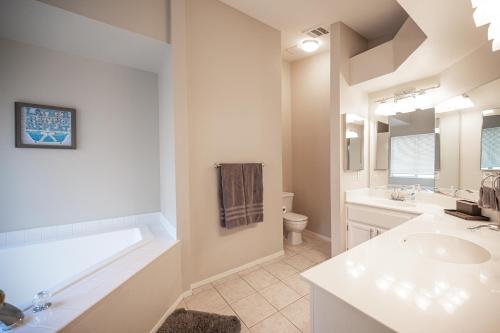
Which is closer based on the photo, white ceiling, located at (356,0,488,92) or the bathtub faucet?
the bathtub faucet

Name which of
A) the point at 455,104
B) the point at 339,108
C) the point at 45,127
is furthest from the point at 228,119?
the point at 455,104

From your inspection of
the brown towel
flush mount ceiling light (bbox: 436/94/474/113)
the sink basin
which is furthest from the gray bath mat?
flush mount ceiling light (bbox: 436/94/474/113)

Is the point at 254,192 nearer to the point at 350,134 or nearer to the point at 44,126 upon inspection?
the point at 350,134

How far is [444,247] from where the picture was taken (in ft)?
4.08

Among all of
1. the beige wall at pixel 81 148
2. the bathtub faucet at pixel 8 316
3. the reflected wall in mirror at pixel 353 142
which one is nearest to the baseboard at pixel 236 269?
the beige wall at pixel 81 148

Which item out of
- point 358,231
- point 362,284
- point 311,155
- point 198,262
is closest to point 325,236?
point 358,231

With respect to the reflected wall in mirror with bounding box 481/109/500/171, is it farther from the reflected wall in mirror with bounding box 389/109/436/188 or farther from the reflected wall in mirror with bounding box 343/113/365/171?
the reflected wall in mirror with bounding box 343/113/365/171

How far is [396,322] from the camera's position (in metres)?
0.58

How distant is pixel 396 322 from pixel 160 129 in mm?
2446

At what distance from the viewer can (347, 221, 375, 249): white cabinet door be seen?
226 centimetres

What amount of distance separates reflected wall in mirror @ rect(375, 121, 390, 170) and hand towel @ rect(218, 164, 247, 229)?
1.91 metres

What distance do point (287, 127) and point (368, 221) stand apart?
80.0 inches

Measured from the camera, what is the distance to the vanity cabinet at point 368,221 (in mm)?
2032

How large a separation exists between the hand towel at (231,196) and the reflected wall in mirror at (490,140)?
2.13 meters
